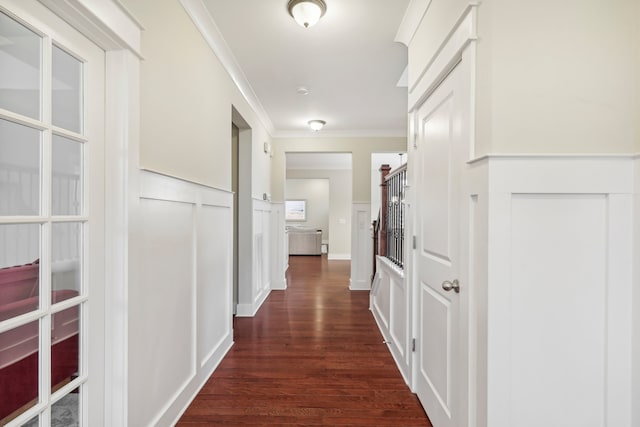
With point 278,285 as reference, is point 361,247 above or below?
above

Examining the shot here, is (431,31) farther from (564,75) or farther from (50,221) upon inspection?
(50,221)

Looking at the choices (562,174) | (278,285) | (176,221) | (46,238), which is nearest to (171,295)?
(176,221)

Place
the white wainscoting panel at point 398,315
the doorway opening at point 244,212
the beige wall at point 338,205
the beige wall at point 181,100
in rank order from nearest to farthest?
the beige wall at point 181,100, the white wainscoting panel at point 398,315, the doorway opening at point 244,212, the beige wall at point 338,205

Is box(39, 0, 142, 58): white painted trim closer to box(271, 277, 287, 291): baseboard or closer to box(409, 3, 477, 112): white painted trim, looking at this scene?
box(409, 3, 477, 112): white painted trim

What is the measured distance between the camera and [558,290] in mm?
1173

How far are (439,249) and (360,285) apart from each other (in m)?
3.61

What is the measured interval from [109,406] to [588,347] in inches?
72.8

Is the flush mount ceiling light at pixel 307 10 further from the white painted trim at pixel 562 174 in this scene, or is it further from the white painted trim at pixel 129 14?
the white painted trim at pixel 562 174

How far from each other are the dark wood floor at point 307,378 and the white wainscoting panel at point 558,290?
888 millimetres

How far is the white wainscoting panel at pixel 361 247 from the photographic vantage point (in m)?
5.18

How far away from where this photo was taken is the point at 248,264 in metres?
3.82

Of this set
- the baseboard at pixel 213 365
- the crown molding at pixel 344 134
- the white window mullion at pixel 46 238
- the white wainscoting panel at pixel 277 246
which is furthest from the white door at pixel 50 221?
the crown molding at pixel 344 134

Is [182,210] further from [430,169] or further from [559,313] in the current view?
[559,313]

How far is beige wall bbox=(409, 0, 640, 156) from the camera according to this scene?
116cm
